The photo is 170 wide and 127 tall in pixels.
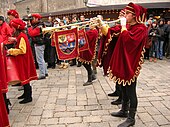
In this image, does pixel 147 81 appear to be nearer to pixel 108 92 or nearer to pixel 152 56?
pixel 108 92

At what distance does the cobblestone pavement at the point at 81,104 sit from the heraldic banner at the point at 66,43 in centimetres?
97

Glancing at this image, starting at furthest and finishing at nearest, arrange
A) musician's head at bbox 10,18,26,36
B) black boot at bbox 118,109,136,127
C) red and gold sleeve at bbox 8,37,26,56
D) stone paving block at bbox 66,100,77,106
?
1. stone paving block at bbox 66,100,77,106
2. musician's head at bbox 10,18,26,36
3. red and gold sleeve at bbox 8,37,26,56
4. black boot at bbox 118,109,136,127

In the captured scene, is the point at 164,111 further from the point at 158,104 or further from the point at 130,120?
the point at 130,120

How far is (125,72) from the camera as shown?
388 cm

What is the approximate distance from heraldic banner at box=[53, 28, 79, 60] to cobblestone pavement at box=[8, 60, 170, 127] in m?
0.97

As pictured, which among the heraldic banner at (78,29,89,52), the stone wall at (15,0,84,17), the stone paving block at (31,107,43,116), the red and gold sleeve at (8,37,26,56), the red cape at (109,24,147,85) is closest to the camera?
the red cape at (109,24,147,85)

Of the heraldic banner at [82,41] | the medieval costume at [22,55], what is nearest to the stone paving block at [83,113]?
the medieval costume at [22,55]

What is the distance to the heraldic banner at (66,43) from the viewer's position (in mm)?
5852

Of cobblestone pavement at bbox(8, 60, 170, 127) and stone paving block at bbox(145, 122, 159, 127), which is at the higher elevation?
stone paving block at bbox(145, 122, 159, 127)

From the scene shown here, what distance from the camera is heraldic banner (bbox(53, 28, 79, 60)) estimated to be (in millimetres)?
5852

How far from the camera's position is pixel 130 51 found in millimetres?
3760

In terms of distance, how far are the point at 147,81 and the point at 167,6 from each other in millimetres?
6835

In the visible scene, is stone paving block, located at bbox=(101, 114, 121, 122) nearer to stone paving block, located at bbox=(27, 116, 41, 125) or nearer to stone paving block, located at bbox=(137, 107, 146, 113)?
stone paving block, located at bbox=(137, 107, 146, 113)

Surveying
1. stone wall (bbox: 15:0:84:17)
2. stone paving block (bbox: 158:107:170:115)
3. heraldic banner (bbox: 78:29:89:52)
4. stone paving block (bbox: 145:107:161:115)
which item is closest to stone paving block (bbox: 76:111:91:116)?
stone paving block (bbox: 145:107:161:115)
